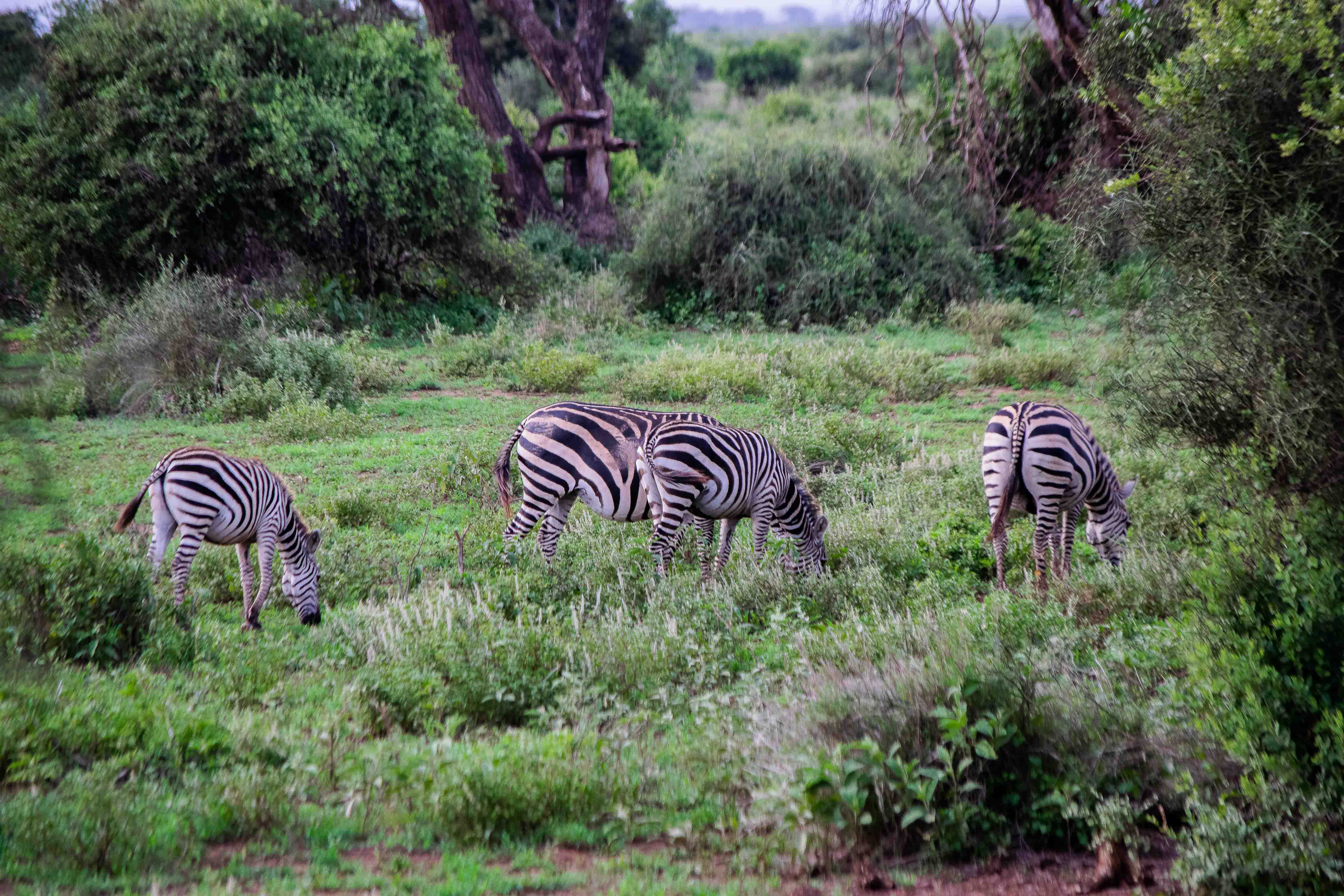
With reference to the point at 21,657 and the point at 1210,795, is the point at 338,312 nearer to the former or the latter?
the point at 21,657

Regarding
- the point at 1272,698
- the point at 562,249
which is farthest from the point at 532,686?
the point at 562,249

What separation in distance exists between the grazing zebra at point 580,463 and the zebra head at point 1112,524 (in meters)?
Answer: 3.28

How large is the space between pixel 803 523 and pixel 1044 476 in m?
1.91

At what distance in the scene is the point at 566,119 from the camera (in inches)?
1062

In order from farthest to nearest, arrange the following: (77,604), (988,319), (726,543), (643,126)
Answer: (643,126), (988,319), (726,543), (77,604)

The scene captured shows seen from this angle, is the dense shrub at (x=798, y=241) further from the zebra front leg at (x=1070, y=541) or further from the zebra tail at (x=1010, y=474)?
the zebra tail at (x=1010, y=474)

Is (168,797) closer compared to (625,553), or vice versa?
(168,797)

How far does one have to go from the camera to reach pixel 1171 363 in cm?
658

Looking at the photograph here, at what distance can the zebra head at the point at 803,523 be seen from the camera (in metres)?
8.51

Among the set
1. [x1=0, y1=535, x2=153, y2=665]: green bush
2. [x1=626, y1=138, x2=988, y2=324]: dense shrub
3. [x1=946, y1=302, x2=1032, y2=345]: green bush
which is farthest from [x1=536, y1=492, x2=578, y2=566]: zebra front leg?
[x1=626, y1=138, x2=988, y2=324]: dense shrub

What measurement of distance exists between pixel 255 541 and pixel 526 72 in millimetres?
34695

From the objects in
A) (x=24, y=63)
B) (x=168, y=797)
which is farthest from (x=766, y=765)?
(x=24, y=63)

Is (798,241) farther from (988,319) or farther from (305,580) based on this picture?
(305,580)

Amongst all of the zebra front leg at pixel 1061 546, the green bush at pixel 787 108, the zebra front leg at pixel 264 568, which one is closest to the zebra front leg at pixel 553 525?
the zebra front leg at pixel 264 568
